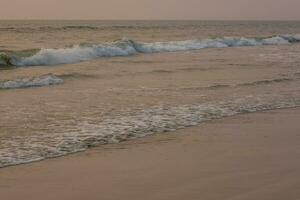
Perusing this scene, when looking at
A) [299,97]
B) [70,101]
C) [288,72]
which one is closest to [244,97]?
[299,97]

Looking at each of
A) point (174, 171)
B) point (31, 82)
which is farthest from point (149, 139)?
point (31, 82)

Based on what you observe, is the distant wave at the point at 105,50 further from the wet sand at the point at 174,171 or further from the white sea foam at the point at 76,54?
the wet sand at the point at 174,171

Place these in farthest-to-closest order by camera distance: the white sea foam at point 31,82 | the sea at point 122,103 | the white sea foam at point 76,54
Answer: the white sea foam at point 76,54 < the white sea foam at point 31,82 < the sea at point 122,103

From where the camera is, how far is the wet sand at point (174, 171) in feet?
16.6

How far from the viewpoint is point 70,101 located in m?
11.1

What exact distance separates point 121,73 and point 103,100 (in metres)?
6.59

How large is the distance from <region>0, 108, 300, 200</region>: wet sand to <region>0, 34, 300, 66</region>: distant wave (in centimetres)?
1624

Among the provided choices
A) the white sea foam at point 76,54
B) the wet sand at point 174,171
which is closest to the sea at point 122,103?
the wet sand at point 174,171

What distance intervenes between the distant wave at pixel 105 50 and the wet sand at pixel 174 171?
1624 cm

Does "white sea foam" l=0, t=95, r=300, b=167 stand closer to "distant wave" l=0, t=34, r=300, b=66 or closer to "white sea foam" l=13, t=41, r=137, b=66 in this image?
"distant wave" l=0, t=34, r=300, b=66

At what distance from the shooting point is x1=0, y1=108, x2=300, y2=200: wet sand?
5074 mm

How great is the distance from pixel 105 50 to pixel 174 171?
2349 cm

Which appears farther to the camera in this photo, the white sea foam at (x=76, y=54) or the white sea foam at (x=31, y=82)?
the white sea foam at (x=76, y=54)

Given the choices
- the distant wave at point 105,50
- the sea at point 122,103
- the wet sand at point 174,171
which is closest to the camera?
the wet sand at point 174,171
